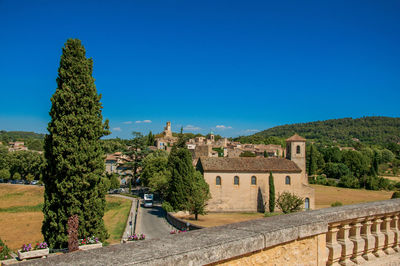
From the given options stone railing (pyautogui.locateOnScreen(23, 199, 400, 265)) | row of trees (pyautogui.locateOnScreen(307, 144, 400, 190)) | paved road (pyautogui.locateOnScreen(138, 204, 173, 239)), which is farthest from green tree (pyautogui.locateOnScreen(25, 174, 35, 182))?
stone railing (pyautogui.locateOnScreen(23, 199, 400, 265))

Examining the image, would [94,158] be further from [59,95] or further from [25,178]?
[25,178]

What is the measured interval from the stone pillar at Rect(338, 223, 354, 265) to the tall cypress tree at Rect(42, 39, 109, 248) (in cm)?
1446

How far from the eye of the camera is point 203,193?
34719mm

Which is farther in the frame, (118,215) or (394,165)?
(394,165)

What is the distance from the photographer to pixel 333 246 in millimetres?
4184

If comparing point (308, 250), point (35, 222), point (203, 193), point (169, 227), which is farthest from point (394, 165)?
point (308, 250)

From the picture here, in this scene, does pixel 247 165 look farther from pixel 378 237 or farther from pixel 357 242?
pixel 357 242

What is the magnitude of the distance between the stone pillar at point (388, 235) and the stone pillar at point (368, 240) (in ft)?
1.26

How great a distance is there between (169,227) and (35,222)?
1607cm

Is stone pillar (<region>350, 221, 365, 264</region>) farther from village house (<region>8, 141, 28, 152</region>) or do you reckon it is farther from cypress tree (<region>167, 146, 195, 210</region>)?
village house (<region>8, 141, 28, 152</region>)

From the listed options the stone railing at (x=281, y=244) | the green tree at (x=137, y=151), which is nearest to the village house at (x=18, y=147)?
the green tree at (x=137, y=151)

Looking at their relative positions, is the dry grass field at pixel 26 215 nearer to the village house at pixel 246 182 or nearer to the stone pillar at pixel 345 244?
the village house at pixel 246 182

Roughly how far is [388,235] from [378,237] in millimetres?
319

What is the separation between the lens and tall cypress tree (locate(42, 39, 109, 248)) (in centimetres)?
1580
